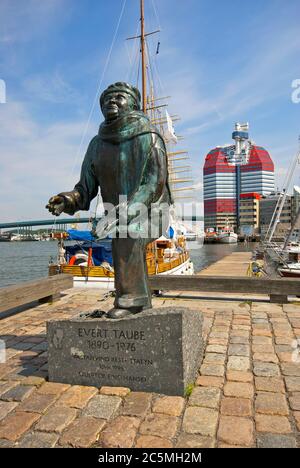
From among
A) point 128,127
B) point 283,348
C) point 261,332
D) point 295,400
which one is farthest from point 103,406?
point 261,332

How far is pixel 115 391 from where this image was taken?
3.16 metres

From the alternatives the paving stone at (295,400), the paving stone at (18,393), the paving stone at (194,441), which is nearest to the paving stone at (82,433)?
the paving stone at (194,441)

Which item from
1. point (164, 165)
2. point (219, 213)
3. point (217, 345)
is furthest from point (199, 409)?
point (219, 213)

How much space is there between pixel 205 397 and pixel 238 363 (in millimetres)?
910

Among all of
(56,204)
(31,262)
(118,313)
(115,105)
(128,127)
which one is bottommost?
(31,262)

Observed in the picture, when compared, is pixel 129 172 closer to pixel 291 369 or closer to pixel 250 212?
pixel 291 369

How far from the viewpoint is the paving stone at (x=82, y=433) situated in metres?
2.38

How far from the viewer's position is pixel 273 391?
3.10 meters

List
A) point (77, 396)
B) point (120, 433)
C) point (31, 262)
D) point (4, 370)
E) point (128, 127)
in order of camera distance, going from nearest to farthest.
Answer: point (120, 433)
point (77, 396)
point (128, 127)
point (4, 370)
point (31, 262)

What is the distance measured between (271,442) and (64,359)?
Answer: 1.96 m

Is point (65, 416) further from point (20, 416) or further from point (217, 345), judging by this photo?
point (217, 345)

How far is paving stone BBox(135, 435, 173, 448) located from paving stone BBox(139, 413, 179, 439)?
0.14ft

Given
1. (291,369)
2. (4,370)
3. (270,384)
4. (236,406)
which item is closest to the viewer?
(236,406)

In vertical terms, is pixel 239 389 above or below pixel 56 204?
below
